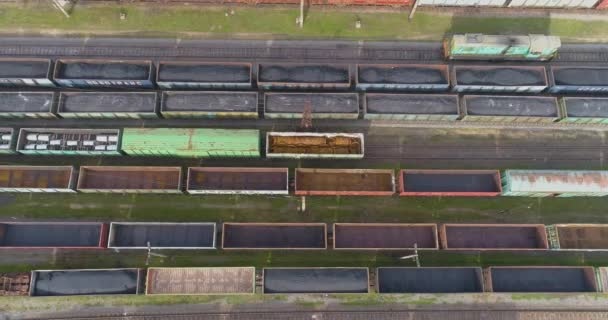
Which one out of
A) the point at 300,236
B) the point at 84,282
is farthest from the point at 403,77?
the point at 84,282

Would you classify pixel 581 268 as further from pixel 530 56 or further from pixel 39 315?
pixel 39 315

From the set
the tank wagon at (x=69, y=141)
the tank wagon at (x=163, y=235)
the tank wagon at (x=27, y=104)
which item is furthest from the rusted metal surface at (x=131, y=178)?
the tank wagon at (x=27, y=104)

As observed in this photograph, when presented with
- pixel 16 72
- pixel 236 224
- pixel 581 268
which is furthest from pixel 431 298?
pixel 16 72

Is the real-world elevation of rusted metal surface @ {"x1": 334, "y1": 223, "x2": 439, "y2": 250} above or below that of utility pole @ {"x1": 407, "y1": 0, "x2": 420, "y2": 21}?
below

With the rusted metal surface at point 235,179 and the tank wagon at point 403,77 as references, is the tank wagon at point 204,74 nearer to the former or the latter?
the rusted metal surface at point 235,179

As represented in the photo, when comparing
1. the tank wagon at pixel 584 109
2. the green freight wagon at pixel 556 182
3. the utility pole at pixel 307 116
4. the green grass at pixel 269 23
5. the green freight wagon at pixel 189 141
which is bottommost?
the green freight wagon at pixel 556 182

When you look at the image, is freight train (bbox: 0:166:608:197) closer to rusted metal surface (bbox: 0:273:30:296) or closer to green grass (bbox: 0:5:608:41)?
rusted metal surface (bbox: 0:273:30:296)

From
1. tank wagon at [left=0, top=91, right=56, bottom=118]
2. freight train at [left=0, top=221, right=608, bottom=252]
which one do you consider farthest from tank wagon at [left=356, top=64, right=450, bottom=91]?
tank wagon at [left=0, top=91, right=56, bottom=118]
